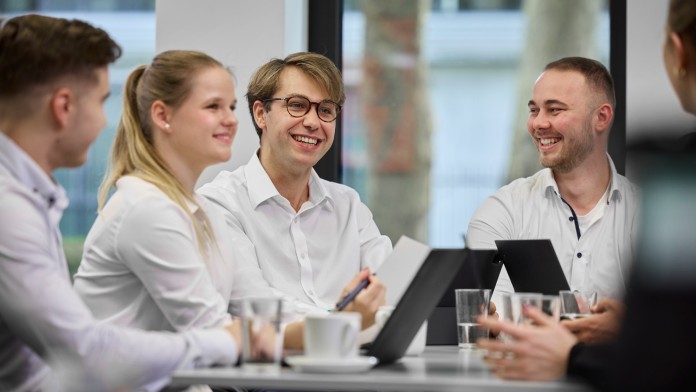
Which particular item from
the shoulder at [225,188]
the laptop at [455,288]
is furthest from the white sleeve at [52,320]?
the shoulder at [225,188]

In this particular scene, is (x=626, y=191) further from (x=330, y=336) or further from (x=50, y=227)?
(x=50, y=227)

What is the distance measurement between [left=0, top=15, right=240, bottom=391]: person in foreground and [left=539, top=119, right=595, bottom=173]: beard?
1.88 m

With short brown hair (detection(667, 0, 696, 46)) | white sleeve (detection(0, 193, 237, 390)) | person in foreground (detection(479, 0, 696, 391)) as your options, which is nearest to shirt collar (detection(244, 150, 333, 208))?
white sleeve (detection(0, 193, 237, 390))

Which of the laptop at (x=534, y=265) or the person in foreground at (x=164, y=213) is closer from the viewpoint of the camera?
Answer: the person in foreground at (x=164, y=213)

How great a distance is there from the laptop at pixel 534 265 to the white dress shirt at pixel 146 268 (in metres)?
0.82

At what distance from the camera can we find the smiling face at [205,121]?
2414 mm

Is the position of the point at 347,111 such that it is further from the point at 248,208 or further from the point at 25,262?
the point at 25,262

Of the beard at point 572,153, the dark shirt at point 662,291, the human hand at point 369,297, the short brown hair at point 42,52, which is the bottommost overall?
the human hand at point 369,297

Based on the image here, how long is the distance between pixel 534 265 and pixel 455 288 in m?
0.22

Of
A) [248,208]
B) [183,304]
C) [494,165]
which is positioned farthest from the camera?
[494,165]

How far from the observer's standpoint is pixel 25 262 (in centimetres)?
173

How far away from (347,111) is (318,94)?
1126mm

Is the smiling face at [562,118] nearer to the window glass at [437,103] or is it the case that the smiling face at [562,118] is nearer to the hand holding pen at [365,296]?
the window glass at [437,103]

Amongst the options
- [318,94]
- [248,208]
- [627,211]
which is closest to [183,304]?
[248,208]
